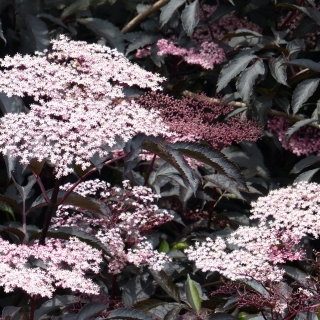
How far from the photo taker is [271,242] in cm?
206

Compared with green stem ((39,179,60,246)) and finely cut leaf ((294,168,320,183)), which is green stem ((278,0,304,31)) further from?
green stem ((39,179,60,246))

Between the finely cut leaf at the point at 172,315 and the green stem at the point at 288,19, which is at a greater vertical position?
the green stem at the point at 288,19

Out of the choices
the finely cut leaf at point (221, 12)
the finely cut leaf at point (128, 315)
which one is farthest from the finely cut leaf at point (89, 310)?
the finely cut leaf at point (221, 12)

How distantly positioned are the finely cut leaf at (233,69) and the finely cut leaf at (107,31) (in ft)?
1.53

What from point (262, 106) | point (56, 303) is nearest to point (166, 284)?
point (56, 303)

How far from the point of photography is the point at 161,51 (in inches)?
119

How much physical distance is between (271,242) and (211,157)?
0.92 feet

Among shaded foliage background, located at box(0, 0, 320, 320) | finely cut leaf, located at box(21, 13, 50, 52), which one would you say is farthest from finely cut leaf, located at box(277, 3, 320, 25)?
finely cut leaf, located at box(21, 13, 50, 52)

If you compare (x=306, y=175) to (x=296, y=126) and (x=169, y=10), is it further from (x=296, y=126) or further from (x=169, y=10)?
(x=169, y=10)

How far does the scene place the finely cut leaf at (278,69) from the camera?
2763 millimetres

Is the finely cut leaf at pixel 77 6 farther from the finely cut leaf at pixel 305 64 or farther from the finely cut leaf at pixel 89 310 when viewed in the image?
the finely cut leaf at pixel 89 310

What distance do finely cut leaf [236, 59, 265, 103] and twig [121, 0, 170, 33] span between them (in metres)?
0.55

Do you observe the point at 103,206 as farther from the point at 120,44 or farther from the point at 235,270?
the point at 120,44

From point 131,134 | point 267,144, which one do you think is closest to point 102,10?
point 267,144
